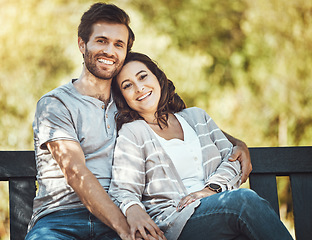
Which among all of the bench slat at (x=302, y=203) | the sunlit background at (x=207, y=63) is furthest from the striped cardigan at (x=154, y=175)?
the sunlit background at (x=207, y=63)

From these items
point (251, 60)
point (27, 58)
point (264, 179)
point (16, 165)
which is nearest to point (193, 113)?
point (264, 179)

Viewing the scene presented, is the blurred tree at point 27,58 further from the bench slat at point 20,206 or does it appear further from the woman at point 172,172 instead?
the woman at point 172,172

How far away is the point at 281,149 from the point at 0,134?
3746 millimetres

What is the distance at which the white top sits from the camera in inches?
104

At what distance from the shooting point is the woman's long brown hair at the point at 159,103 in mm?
2818

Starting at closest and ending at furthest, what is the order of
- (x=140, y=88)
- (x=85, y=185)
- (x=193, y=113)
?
1. (x=85, y=185)
2. (x=140, y=88)
3. (x=193, y=113)

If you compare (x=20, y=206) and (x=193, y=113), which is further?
(x=193, y=113)

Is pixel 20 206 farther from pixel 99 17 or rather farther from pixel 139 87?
pixel 99 17

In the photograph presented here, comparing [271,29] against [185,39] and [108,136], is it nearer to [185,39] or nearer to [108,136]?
[185,39]

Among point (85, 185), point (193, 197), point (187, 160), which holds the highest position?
point (187, 160)

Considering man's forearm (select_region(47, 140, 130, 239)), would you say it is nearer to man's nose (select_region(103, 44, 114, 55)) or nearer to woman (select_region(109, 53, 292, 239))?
woman (select_region(109, 53, 292, 239))

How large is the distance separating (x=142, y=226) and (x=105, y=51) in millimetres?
1144

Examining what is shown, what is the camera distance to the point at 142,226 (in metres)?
2.25

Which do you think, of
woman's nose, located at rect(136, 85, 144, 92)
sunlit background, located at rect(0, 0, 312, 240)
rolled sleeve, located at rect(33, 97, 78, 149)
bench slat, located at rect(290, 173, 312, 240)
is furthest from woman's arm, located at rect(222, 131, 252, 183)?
sunlit background, located at rect(0, 0, 312, 240)
